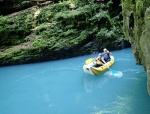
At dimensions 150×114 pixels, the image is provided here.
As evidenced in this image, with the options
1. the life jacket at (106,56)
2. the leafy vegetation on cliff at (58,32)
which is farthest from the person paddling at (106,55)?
the leafy vegetation on cliff at (58,32)

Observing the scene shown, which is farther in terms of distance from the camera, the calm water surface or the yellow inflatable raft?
the yellow inflatable raft

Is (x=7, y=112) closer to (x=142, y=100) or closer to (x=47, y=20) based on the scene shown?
(x=142, y=100)

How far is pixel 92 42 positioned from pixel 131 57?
149 inches

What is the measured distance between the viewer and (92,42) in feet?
61.7

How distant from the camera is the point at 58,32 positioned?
18984 millimetres

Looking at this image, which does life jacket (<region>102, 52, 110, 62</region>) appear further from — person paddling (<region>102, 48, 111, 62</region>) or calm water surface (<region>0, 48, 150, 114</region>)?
calm water surface (<region>0, 48, 150, 114</region>)

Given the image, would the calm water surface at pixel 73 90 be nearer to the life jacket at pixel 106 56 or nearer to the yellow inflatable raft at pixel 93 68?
the yellow inflatable raft at pixel 93 68

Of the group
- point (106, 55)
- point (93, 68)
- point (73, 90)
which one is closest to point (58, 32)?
point (106, 55)

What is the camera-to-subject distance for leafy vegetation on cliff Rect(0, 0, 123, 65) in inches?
721

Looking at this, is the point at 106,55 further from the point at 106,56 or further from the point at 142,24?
the point at 142,24

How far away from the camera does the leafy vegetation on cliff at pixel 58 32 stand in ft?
60.1

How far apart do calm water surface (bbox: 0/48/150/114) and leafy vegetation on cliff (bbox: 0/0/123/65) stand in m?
1.92

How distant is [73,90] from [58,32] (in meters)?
8.13

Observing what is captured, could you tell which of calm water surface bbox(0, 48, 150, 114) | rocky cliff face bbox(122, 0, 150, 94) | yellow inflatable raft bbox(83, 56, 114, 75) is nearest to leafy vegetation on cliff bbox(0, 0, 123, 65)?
calm water surface bbox(0, 48, 150, 114)
